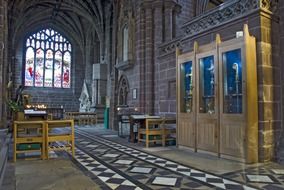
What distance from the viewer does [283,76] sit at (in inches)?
187

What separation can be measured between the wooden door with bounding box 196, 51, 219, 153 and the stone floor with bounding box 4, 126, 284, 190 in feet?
1.11

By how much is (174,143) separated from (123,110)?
11.6ft

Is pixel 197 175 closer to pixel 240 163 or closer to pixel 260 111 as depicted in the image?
pixel 240 163

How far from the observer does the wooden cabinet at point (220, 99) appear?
14.8 feet

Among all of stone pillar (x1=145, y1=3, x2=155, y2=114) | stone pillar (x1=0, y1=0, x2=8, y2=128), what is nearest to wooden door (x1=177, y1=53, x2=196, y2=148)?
stone pillar (x1=145, y1=3, x2=155, y2=114)

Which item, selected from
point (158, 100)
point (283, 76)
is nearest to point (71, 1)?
point (158, 100)

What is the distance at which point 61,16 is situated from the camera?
19.9m

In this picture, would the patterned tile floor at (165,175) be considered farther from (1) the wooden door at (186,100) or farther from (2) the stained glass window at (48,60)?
(2) the stained glass window at (48,60)

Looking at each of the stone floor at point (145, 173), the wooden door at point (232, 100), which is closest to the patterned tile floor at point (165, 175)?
the stone floor at point (145, 173)

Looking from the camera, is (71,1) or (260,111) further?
(71,1)

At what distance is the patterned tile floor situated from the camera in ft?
10.2

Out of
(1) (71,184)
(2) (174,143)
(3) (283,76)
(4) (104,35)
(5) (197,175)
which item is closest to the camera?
(1) (71,184)

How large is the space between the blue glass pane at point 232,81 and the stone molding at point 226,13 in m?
0.80

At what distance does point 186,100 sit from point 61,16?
1668cm
